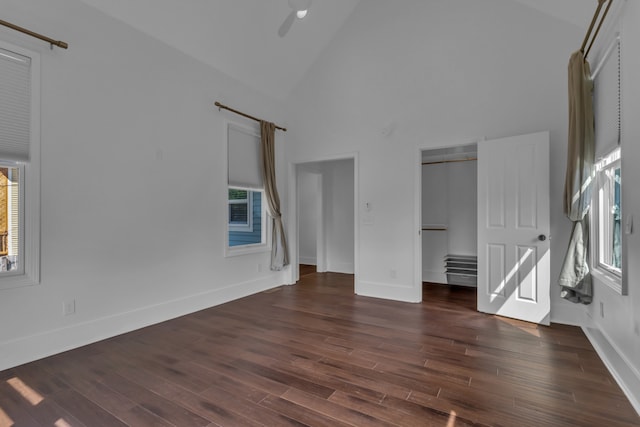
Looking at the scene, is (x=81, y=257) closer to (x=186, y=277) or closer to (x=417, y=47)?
(x=186, y=277)

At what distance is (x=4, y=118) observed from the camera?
2.57 m

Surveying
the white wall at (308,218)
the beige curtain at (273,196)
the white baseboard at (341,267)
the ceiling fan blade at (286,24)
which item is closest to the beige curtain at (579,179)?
the ceiling fan blade at (286,24)

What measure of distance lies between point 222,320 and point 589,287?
376 centimetres

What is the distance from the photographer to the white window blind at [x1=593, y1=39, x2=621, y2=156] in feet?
8.32

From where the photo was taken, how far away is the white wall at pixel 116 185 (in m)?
2.78

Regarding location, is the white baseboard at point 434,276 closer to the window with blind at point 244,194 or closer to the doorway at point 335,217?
the doorway at point 335,217

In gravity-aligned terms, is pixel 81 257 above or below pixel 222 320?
above

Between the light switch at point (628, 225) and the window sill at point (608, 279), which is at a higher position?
the light switch at point (628, 225)

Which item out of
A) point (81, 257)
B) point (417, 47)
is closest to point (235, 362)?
point (81, 257)

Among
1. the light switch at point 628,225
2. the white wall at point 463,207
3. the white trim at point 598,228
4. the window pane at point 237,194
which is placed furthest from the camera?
the white wall at point 463,207

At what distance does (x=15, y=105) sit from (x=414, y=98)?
4.24 metres

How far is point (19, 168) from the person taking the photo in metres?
2.69

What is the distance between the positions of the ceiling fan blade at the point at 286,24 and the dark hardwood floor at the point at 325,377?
12.7 feet

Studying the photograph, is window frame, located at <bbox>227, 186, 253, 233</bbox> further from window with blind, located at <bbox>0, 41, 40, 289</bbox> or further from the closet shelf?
the closet shelf
